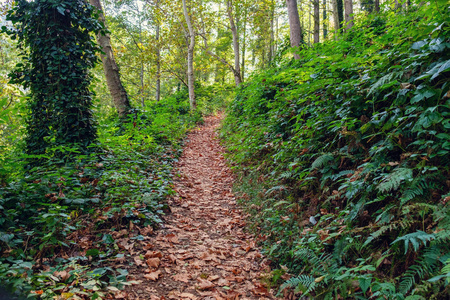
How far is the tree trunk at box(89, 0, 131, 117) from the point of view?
833 centimetres

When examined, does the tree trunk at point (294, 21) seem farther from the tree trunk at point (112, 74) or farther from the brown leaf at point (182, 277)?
the brown leaf at point (182, 277)

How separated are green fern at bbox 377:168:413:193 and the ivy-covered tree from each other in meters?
5.38

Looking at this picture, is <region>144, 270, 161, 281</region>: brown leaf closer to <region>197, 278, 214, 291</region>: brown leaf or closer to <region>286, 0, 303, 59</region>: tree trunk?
<region>197, 278, 214, 291</region>: brown leaf

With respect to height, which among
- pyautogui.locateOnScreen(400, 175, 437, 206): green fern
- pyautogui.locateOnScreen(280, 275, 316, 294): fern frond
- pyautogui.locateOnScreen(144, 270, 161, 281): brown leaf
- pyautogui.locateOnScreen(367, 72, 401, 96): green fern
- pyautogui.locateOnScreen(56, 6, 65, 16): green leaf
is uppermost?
pyautogui.locateOnScreen(56, 6, 65, 16): green leaf

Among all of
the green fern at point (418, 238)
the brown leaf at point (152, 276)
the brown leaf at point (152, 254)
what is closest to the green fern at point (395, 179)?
the green fern at point (418, 238)

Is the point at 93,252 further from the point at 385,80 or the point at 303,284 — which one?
the point at 385,80

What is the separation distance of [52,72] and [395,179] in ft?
20.8

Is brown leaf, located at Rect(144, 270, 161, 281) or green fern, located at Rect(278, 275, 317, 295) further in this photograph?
brown leaf, located at Rect(144, 270, 161, 281)

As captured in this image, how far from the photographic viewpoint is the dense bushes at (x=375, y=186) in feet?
6.80

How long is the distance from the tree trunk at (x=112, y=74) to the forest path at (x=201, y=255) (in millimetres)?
4519

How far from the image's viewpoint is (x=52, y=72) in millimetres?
5160

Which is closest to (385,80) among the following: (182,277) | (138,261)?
(182,277)

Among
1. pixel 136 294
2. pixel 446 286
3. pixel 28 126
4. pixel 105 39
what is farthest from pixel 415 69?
pixel 105 39

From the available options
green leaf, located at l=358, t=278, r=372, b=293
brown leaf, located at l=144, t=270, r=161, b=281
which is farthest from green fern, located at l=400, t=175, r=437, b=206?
brown leaf, located at l=144, t=270, r=161, b=281
